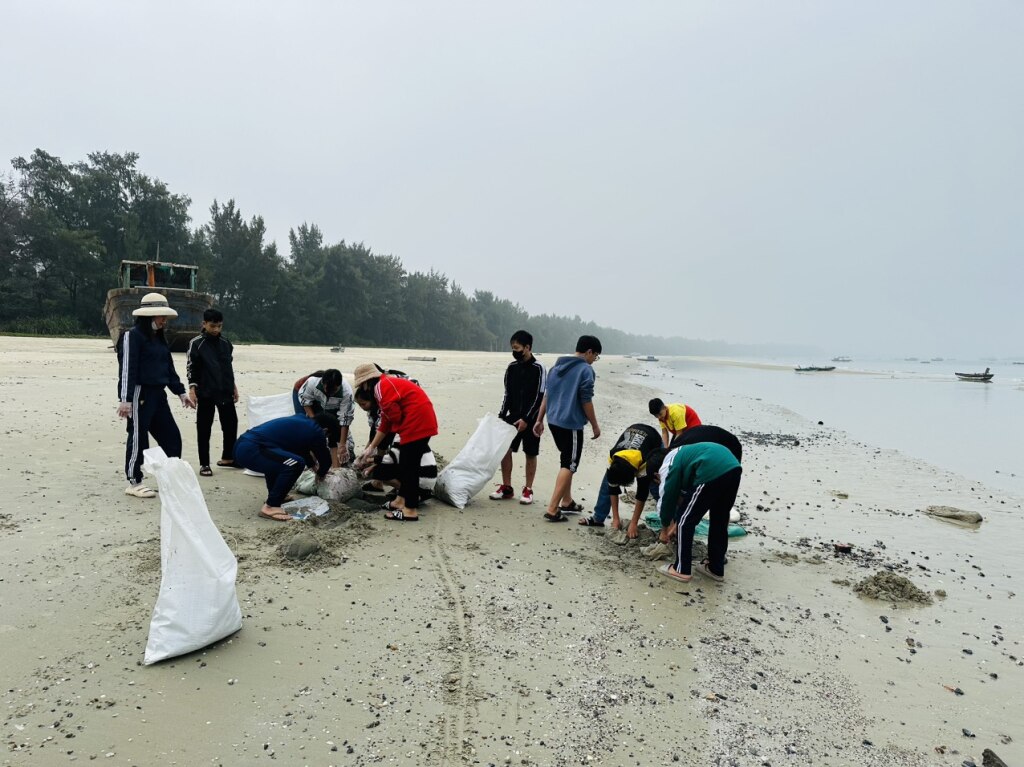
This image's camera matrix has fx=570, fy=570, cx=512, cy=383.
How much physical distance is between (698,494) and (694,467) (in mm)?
200

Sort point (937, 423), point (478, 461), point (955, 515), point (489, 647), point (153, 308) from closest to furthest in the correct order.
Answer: point (489, 647) < point (153, 308) < point (478, 461) < point (955, 515) < point (937, 423)

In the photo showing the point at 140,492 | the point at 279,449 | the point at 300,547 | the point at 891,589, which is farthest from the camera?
the point at 140,492

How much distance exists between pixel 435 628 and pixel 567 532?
2208mm

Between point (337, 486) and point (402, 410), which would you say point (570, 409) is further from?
point (337, 486)

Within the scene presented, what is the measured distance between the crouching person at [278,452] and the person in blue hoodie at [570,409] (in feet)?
7.49

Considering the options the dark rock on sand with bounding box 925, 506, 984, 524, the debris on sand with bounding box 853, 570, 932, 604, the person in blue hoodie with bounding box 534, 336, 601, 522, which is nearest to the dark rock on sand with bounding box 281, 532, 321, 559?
the person in blue hoodie with bounding box 534, 336, 601, 522

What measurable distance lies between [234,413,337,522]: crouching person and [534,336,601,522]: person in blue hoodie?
228 cm

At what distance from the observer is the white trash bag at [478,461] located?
231 inches

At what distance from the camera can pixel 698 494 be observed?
4.24m

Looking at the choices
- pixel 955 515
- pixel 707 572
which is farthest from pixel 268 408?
pixel 955 515

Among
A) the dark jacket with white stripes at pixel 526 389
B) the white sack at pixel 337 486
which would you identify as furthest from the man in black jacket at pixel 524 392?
the white sack at pixel 337 486

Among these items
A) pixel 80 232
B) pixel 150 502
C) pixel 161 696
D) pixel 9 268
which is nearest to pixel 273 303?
pixel 80 232

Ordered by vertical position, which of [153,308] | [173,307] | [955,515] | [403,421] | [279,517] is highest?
[173,307]

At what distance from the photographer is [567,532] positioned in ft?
17.7
